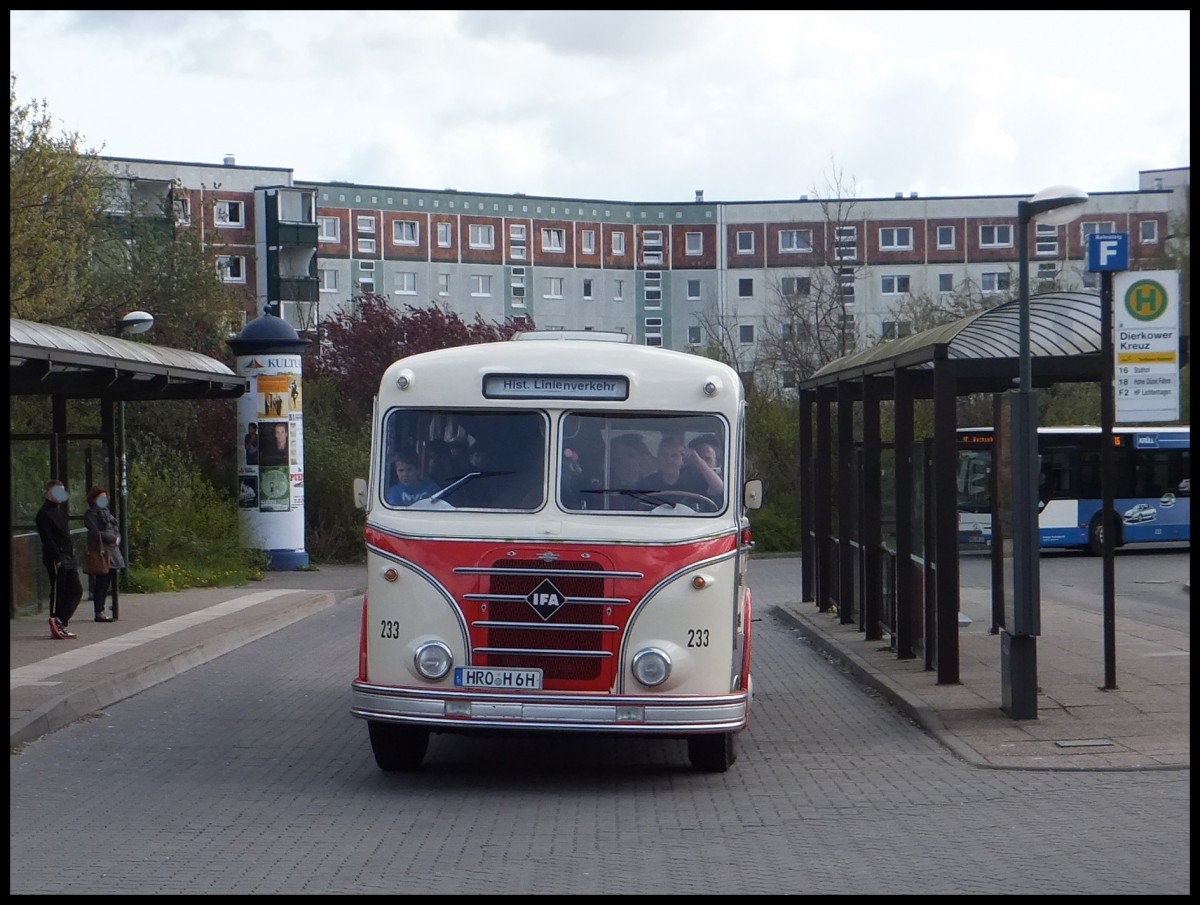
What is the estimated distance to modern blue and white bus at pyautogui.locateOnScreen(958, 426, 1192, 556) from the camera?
3809 centimetres

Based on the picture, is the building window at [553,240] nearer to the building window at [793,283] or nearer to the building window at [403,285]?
the building window at [403,285]

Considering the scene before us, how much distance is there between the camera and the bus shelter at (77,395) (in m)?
17.9

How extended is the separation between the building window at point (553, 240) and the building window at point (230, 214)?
672 inches

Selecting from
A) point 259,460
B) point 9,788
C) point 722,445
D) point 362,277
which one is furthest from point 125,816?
point 362,277

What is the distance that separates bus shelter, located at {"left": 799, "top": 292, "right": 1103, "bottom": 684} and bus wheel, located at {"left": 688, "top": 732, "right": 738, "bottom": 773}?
385 cm

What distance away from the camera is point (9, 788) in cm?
1025

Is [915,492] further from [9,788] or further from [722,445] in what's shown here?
[9,788]

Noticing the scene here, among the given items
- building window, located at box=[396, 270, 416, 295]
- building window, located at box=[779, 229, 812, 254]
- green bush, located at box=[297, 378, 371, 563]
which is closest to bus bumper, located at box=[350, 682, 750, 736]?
green bush, located at box=[297, 378, 371, 563]

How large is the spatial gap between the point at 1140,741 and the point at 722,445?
3.52 meters

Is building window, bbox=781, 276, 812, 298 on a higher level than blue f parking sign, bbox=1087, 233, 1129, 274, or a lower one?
higher

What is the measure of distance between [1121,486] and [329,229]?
186ft

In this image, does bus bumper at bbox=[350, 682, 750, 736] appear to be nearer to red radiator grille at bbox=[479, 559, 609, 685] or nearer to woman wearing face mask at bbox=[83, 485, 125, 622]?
red radiator grille at bbox=[479, 559, 609, 685]

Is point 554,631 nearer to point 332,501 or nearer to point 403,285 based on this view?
point 332,501

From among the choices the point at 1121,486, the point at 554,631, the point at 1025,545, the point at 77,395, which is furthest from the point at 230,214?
the point at 554,631
